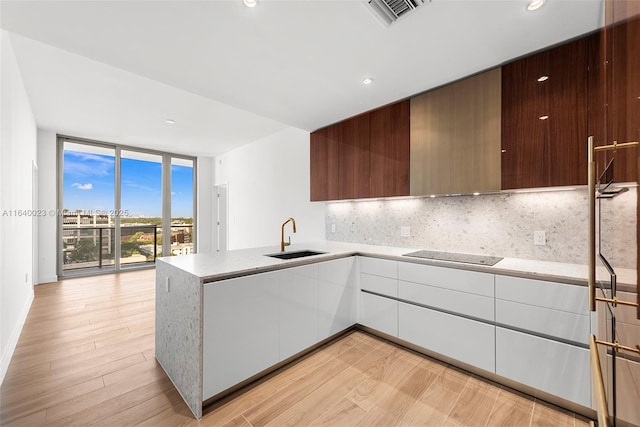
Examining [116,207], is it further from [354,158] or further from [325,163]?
[354,158]

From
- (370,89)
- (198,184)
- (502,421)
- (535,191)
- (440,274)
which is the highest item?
(370,89)

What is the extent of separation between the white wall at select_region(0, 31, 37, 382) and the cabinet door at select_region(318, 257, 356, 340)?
8.22 ft

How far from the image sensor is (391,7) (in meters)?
1.58

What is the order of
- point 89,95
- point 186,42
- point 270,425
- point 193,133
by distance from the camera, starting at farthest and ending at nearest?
point 193,133, point 89,95, point 186,42, point 270,425

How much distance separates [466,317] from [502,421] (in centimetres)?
64

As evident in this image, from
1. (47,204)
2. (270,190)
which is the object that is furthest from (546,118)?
(47,204)

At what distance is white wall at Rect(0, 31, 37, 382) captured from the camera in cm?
215

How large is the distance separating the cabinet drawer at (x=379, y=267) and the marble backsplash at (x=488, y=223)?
1.87ft

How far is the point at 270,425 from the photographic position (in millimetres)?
1599

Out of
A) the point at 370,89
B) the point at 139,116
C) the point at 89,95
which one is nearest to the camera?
the point at 370,89

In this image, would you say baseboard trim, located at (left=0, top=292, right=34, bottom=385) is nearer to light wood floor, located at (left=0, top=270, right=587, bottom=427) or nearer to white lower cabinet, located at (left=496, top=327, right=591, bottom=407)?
light wood floor, located at (left=0, top=270, right=587, bottom=427)

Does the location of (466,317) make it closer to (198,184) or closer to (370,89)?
(370,89)

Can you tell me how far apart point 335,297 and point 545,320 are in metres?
1.59

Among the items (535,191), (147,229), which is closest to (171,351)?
(535,191)
